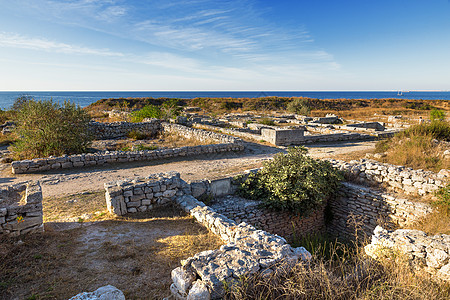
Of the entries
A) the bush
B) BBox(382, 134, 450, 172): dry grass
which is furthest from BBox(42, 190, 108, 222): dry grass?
BBox(382, 134, 450, 172): dry grass

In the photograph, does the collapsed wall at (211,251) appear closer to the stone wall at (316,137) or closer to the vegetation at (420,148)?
the vegetation at (420,148)

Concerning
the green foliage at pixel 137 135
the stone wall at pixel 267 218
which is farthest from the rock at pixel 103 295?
the green foliage at pixel 137 135

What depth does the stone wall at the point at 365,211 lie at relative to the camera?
7.30 m

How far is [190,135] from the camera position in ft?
56.5

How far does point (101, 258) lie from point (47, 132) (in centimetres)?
997

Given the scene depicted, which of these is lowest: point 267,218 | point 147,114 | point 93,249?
point 267,218

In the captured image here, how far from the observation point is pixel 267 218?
7848mm

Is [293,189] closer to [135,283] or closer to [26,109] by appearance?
[135,283]

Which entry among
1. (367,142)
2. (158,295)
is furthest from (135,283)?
(367,142)

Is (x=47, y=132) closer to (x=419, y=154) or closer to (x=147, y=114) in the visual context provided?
(x=147, y=114)

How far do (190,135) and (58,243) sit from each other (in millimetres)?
12623

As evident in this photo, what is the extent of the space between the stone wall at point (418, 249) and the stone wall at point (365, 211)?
80.5 inches

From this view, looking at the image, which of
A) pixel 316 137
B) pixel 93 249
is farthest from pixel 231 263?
pixel 316 137

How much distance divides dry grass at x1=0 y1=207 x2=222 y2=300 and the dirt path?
3200 mm
